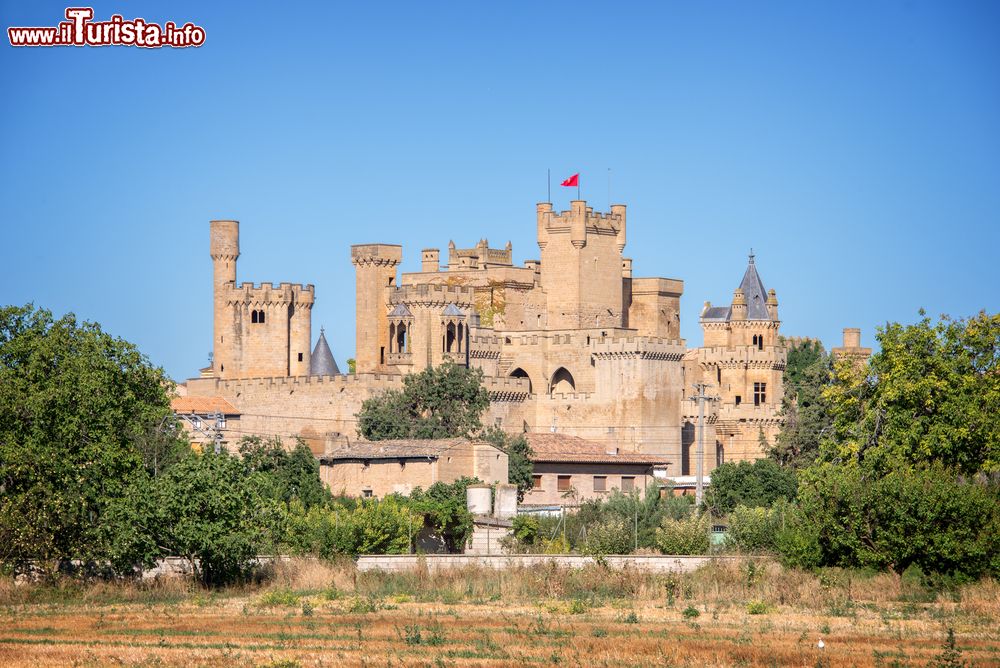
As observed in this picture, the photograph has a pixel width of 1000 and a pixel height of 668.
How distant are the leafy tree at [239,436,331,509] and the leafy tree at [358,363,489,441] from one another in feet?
24.1

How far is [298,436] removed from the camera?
79938 millimetres

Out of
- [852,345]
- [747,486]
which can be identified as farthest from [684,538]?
[852,345]

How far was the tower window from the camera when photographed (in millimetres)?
88812

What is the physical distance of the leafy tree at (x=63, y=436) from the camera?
135 ft

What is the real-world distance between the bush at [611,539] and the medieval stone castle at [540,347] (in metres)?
31.5

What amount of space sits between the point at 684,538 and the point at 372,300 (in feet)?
149

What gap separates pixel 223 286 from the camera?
9038cm

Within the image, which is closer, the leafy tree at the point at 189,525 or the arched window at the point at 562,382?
the leafy tree at the point at 189,525

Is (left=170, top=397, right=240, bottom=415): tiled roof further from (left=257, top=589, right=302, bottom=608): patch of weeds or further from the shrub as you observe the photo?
the shrub

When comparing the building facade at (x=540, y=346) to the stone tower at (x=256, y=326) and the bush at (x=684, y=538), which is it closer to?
the stone tower at (x=256, y=326)

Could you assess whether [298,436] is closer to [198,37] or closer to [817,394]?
[817,394]

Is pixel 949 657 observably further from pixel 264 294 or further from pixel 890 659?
pixel 264 294

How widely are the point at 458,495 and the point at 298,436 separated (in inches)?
868

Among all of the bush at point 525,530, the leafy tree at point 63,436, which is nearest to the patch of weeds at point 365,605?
the leafy tree at point 63,436
